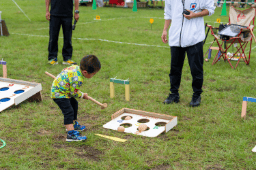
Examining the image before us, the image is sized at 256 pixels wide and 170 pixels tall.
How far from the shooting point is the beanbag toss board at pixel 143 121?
3.43 m

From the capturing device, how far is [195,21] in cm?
384

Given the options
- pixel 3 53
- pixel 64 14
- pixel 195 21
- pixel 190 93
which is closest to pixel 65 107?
pixel 195 21

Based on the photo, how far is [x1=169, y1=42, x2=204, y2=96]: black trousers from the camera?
3.95 meters

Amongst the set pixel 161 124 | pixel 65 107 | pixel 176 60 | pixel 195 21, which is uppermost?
pixel 195 21

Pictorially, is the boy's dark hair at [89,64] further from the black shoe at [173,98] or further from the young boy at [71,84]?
the black shoe at [173,98]

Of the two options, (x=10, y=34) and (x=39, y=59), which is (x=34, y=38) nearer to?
(x=10, y=34)

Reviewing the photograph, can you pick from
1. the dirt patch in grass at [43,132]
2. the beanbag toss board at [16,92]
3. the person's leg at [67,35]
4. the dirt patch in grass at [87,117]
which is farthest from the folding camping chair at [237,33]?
the dirt patch in grass at [43,132]

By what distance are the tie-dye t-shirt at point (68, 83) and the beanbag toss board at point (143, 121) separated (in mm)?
770

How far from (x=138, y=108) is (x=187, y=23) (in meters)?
1.40

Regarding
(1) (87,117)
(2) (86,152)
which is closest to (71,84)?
(2) (86,152)

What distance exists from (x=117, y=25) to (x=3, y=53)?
18.2ft

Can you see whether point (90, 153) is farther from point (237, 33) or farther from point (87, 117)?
point (237, 33)

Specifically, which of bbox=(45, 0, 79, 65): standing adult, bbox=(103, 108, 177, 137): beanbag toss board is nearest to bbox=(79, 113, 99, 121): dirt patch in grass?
bbox=(103, 108, 177, 137): beanbag toss board

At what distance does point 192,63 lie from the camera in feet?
13.1
